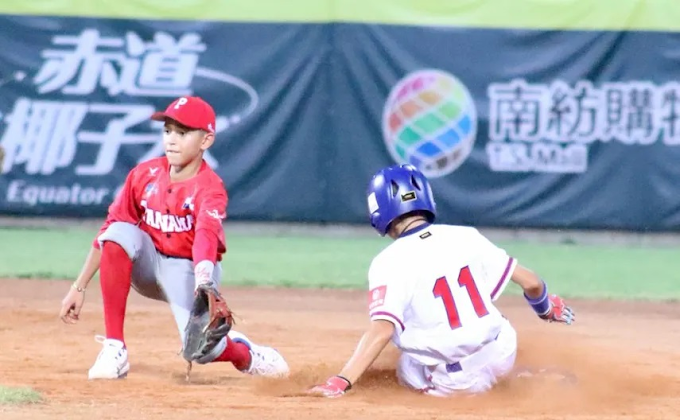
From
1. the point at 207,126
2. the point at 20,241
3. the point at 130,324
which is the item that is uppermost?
the point at 207,126

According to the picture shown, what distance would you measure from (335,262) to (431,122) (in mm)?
2048

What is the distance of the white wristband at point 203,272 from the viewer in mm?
5242

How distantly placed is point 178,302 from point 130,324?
2159 millimetres

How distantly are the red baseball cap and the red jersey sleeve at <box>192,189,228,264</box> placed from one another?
0.30 meters

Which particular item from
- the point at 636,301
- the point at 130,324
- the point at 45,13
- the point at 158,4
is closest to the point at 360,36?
the point at 158,4

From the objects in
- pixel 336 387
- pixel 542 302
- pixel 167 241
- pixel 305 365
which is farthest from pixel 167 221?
pixel 542 302

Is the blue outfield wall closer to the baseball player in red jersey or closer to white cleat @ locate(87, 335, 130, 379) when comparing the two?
the baseball player in red jersey

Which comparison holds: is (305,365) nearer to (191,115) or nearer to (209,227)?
(209,227)

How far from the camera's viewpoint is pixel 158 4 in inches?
489

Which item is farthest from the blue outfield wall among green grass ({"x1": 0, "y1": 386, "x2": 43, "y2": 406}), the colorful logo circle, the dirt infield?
green grass ({"x1": 0, "y1": 386, "x2": 43, "y2": 406})

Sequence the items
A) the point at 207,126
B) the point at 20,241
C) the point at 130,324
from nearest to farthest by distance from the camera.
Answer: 1. the point at 207,126
2. the point at 130,324
3. the point at 20,241

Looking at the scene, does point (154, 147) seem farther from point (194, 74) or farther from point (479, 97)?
point (479, 97)

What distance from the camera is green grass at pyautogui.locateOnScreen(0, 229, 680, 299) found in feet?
32.3

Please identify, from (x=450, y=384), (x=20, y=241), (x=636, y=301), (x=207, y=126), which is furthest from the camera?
(x=20, y=241)
